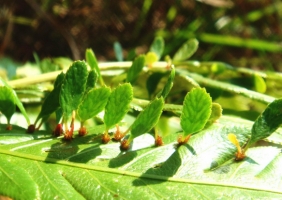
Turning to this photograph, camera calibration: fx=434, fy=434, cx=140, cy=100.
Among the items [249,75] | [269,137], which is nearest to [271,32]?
[249,75]

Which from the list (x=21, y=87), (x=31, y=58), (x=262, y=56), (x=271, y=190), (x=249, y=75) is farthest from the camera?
(x=262, y=56)

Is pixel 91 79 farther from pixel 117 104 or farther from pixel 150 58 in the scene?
pixel 150 58

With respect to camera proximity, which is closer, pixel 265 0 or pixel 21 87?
pixel 21 87

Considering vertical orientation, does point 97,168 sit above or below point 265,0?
below

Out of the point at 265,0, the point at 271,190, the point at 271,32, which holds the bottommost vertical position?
the point at 271,190

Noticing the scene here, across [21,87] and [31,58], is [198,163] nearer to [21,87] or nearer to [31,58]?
[21,87]

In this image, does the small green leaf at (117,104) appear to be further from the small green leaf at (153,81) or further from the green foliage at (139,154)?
the small green leaf at (153,81)

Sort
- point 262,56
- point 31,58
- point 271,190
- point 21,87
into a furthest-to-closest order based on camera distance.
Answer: point 262,56 → point 31,58 → point 21,87 → point 271,190

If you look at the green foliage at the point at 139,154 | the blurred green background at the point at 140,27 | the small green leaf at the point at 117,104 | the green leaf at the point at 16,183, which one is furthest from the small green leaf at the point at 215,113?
the blurred green background at the point at 140,27
